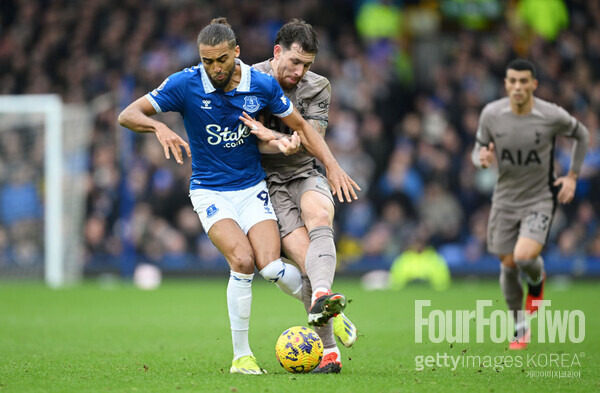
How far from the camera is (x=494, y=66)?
19344mm

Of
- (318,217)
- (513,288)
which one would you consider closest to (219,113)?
(318,217)

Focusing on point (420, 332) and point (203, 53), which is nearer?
point (203, 53)

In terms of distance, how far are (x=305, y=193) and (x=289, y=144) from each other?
0.64 meters

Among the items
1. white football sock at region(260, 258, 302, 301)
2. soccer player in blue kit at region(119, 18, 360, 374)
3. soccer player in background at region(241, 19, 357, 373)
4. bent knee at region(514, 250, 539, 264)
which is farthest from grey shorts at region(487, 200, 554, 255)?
white football sock at region(260, 258, 302, 301)

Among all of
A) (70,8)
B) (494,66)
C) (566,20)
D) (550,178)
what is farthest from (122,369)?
(70,8)

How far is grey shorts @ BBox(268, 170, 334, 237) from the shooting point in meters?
7.49

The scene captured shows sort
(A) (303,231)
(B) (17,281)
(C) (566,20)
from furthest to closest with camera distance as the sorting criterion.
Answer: (C) (566,20)
(B) (17,281)
(A) (303,231)

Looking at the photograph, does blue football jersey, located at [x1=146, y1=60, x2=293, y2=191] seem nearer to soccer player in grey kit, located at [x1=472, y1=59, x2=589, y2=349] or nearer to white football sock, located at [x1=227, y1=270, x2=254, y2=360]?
white football sock, located at [x1=227, y1=270, x2=254, y2=360]

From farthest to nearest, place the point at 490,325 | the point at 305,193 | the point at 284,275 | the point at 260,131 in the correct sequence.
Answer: the point at 490,325 → the point at 305,193 → the point at 284,275 → the point at 260,131

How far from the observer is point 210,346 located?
29.6 ft

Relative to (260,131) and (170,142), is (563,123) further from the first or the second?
(170,142)

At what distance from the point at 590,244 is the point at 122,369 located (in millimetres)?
11913

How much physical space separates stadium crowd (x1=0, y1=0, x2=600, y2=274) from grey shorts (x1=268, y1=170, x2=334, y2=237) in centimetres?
1007

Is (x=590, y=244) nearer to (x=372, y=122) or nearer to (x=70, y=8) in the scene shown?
(x=372, y=122)
